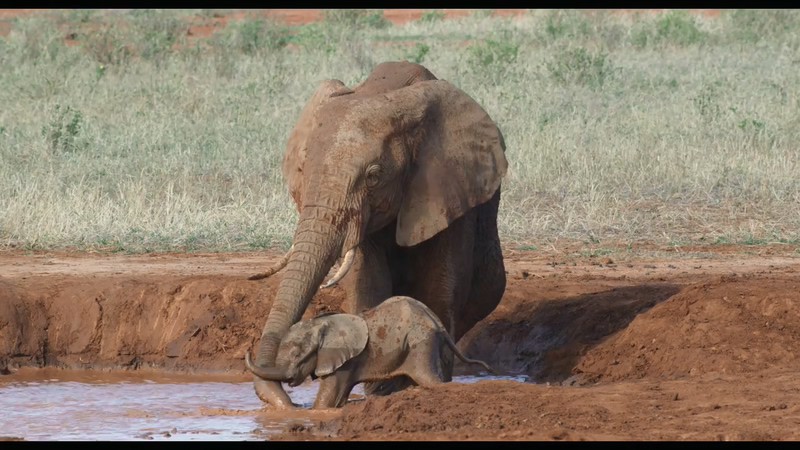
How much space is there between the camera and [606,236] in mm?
11086

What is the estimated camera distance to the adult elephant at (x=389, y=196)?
661 centimetres

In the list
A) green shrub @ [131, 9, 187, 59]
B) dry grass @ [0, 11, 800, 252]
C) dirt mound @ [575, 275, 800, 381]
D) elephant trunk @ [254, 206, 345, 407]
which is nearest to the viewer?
elephant trunk @ [254, 206, 345, 407]

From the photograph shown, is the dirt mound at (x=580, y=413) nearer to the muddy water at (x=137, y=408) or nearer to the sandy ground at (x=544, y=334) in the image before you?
the sandy ground at (x=544, y=334)

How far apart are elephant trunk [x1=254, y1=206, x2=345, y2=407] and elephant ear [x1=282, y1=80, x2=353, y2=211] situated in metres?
0.63

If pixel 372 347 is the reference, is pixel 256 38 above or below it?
below

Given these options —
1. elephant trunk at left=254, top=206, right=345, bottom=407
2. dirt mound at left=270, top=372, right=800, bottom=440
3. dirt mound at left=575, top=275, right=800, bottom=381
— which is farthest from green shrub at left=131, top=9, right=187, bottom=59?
dirt mound at left=270, top=372, right=800, bottom=440

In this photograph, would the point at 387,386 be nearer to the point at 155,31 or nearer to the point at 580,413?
the point at 580,413

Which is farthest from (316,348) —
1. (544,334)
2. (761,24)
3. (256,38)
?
(761,24)

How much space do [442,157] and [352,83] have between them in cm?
1032

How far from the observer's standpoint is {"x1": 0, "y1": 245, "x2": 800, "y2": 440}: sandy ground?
5922 mm

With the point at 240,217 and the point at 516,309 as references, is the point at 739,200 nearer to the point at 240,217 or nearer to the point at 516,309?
the point at 516,309

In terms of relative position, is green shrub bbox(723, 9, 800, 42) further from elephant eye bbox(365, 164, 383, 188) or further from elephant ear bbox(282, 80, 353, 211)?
elephant eye bbox(365, 164, 383, 188)

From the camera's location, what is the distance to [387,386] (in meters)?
7.42

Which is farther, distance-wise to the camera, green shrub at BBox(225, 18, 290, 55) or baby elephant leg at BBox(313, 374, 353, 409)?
green shrub at BBox(225, 18, 290, 55)
